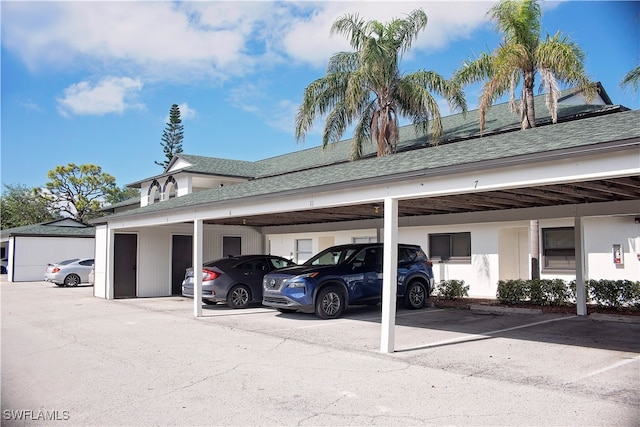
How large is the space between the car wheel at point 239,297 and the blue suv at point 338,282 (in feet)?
6.93

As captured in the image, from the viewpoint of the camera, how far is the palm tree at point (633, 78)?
1409 cm

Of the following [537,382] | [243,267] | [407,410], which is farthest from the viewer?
[243,267]

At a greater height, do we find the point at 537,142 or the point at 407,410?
the point at 537,142

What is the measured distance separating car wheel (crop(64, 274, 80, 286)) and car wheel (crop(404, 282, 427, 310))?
1857 cm

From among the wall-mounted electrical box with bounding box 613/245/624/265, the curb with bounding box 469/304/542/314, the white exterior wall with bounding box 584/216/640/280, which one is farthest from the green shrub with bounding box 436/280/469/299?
the wall-mounted electrical box with bounding box 613/245/624/265

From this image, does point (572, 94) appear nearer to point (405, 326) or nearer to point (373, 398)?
point (405, 326)

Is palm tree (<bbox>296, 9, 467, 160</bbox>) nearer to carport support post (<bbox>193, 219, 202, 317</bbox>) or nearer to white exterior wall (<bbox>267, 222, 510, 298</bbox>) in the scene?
white exterior wall (<bbox>267, 222, 510, 298</bbox>)

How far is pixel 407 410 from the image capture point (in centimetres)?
518

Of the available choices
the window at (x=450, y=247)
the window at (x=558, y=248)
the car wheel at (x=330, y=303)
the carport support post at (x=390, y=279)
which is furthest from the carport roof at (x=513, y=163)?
the window at (x=450, y=247)

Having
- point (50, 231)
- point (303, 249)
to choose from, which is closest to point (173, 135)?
point (50, 231)

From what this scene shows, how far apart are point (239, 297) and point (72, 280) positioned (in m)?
14.7

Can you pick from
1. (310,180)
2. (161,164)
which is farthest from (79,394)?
(161,164)

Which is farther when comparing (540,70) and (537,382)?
(540,70)

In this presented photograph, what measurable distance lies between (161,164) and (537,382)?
49.7 meters
